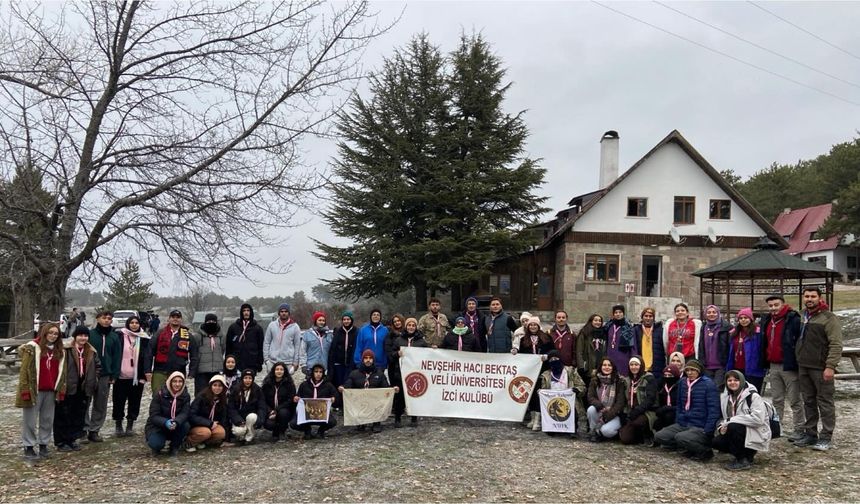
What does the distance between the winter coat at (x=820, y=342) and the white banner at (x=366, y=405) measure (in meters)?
5.50

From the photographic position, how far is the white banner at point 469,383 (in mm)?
9578

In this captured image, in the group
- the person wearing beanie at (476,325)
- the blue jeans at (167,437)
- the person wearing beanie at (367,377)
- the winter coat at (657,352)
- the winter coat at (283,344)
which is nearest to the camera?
the blue jeans at (167,437)

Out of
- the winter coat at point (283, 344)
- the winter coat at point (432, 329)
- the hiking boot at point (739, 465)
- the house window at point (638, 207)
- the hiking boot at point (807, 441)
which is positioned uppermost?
the house window at point (638, 207)

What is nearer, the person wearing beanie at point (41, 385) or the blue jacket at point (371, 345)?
the person wearing beanie at point (41, 385)

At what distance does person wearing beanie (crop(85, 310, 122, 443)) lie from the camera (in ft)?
28.9

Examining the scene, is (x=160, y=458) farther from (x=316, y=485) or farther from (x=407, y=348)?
(x=407, y=348)

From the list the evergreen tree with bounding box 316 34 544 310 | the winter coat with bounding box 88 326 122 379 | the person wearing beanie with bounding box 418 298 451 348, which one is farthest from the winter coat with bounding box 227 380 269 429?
the evergreen tree with bounding box 316 34 544 310

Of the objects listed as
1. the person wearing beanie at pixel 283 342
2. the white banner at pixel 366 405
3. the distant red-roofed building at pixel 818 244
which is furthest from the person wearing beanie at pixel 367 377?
the distant red-roofed building at pixel 818 244

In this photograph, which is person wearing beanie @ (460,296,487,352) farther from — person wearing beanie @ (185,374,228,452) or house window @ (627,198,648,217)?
house window @ (627,198,648,217)

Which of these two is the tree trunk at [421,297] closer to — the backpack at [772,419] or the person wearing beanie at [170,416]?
the person wearing beanie at [170,416]

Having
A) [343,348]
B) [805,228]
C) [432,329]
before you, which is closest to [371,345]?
[343,348]

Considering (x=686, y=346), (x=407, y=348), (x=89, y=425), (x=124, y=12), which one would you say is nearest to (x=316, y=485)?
(x=407, y=348)

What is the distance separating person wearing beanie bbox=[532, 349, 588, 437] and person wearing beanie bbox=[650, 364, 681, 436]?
110cm

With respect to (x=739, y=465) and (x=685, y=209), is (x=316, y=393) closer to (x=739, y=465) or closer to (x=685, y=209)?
(x=739, y=465)
